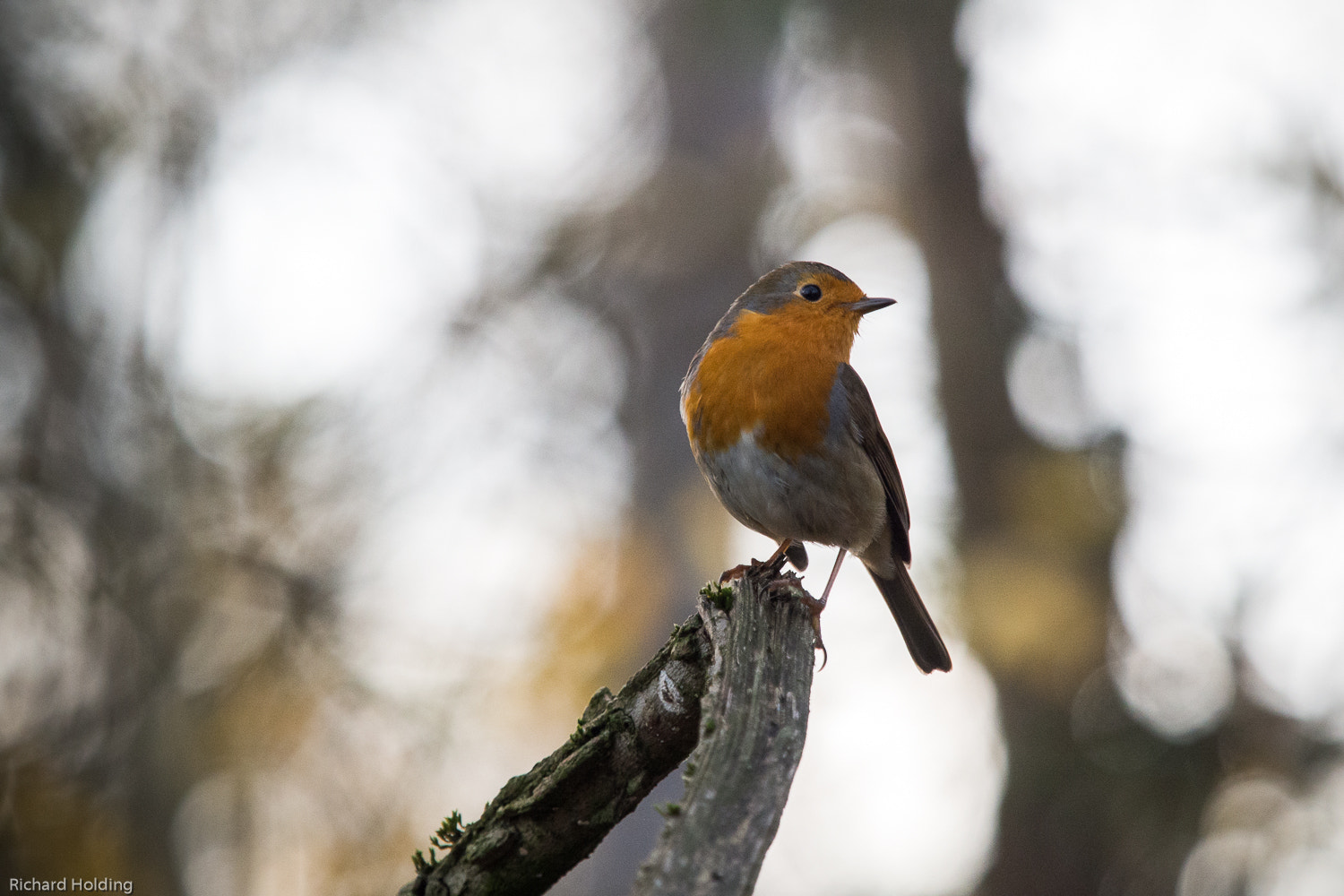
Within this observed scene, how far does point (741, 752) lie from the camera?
1.65m

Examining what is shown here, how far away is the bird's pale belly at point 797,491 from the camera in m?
3.73

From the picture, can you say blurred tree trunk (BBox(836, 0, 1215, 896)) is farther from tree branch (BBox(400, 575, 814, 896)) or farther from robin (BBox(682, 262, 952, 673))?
tree branch (BBox(400, 575, 814, 896))

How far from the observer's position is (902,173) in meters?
7.14

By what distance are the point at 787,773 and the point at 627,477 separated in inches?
207

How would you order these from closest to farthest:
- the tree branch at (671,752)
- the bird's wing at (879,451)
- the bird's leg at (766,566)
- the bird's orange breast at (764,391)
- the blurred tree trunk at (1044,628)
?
the tree branch at (671,752) → the bird's leg at (766,566) → the bird's orange breast at (764,391) → the bird's wing at (879,451) → the blurred tree trunk at (1044,628)

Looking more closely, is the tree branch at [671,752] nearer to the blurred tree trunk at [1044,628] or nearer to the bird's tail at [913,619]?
the bird's tail at [913,619]

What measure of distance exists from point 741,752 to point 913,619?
10.3 ft

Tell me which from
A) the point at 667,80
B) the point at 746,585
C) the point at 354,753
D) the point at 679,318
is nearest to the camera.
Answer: the point at 746,585

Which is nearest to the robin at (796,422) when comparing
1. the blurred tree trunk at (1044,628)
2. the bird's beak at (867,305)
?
the bird's beak at (867,305)

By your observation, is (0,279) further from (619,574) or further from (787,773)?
(787,773)

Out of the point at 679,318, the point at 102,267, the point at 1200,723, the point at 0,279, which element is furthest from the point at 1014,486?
the point at 0,279

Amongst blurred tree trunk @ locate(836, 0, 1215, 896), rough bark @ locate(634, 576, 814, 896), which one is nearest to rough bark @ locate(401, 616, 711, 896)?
rough bark @ locate(634, 576, 814, 896)

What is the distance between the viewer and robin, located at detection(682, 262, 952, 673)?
3734 millimetres

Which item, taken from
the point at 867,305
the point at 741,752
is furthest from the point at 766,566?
the point at 867,305
